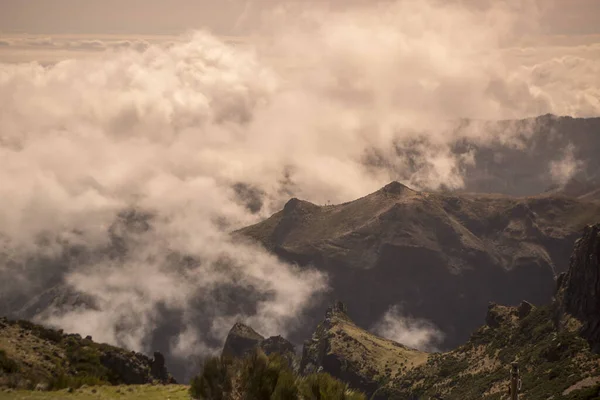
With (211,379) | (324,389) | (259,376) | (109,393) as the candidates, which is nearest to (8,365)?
(109,393)

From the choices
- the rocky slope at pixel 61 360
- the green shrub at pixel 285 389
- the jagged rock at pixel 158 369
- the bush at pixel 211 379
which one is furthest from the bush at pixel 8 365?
the jagged rock at pixel 158 369

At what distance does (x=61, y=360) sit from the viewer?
3642 inches

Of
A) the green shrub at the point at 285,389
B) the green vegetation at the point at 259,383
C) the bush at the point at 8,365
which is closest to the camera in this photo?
the green shrub at the point at 285,389

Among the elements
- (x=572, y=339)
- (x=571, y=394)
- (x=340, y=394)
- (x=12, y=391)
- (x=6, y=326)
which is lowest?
(x=12, y=391)

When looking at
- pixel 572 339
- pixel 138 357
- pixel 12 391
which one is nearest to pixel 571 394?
pixel 572 339

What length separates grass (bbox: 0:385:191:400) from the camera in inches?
2437

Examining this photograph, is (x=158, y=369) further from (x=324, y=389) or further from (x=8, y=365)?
(x=324, y=389)

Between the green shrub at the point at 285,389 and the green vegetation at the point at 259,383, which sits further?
the green vegetation at the point at 259,383

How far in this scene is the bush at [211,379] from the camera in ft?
218

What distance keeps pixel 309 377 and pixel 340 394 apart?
430 cm

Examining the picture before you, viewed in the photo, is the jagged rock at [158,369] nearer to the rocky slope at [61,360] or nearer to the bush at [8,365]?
the rocky slope at [61,360]

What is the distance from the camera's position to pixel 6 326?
101 meters

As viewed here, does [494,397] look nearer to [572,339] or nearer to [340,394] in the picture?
[572,339]

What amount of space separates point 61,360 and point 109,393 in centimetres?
2574
